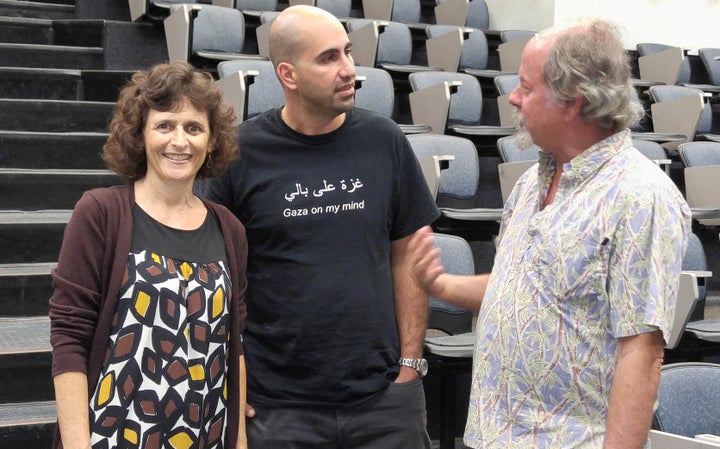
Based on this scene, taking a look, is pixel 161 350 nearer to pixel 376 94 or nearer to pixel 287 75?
pixel 287 75

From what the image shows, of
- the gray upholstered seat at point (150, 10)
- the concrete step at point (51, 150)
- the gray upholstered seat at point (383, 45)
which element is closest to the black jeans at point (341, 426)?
the concrete step at point (51, 150)

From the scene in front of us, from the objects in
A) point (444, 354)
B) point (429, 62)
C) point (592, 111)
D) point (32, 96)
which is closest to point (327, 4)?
point (429, 62)

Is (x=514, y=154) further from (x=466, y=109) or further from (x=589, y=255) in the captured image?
(x=589, y=255)

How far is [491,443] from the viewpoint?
1178 mm

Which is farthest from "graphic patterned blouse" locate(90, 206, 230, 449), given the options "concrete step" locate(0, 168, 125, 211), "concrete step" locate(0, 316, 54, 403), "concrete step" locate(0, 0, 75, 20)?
"concrete step" locate(0, 0, 75, 20)

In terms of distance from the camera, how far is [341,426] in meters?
1.53

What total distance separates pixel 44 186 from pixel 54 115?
0.50 metres

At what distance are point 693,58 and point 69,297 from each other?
5175mm

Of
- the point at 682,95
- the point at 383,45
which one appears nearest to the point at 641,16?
the point at 682,95

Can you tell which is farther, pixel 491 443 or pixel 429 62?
pixel 429 62

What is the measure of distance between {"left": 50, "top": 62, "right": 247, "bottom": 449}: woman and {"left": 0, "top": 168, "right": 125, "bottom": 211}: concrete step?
1.52 m

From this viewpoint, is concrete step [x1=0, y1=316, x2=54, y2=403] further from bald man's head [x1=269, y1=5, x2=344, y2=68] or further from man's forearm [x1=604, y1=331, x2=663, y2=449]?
man's forearm [x1=604, y1=331, x2=663, y2=449]

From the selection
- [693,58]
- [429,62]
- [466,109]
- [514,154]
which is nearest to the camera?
[514,154]

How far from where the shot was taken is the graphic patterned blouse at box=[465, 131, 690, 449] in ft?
3.51
